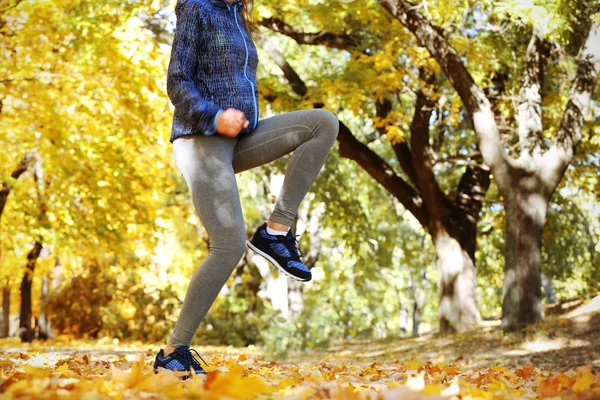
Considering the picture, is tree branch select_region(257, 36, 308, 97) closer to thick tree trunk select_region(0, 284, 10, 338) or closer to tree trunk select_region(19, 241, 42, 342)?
tree trunk select_region(19, 241, 42, 342)

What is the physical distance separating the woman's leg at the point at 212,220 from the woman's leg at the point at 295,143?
23cm

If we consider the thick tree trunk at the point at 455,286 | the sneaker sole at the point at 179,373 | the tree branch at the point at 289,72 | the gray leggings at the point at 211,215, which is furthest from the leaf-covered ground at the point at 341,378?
the tree branch at the point at 289,72

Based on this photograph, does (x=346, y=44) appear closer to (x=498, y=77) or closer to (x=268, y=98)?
(x=268, y=98)

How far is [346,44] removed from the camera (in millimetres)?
11695

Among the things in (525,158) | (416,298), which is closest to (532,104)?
(525,158)

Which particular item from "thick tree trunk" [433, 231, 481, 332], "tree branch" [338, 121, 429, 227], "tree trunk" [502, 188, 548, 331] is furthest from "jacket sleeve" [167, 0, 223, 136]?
"thick tree trunk" [433, 231, 481, 332]

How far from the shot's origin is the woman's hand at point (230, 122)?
3176 mm

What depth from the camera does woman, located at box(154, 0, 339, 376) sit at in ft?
10.5

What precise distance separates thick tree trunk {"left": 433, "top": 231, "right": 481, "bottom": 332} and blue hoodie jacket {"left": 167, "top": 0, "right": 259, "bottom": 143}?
→ 918 cm

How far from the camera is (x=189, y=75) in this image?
3289mm

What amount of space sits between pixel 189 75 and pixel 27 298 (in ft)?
52.2

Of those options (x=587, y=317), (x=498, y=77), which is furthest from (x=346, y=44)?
(x=587, y=317)

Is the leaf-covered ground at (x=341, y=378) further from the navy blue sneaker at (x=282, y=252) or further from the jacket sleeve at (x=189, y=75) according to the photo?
the jacket sleeve at (x=189, y=75)

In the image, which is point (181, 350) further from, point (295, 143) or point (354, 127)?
point (354, 127)
